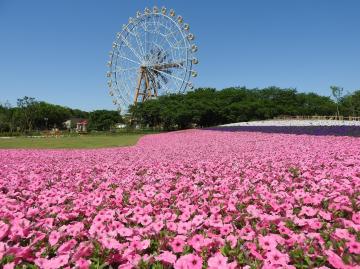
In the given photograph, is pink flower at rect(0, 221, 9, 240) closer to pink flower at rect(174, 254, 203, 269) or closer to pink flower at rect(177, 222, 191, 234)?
pink flower at rect(177, 222, 191, 234)

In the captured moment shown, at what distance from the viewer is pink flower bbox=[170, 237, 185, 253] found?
2.62 m

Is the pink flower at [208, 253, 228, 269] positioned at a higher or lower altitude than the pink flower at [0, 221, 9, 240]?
lower

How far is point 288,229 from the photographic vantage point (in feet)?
9.53

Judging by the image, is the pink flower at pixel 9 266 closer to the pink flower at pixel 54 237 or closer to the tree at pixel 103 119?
the pink flower at pixel 54 237

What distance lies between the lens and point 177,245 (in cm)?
268

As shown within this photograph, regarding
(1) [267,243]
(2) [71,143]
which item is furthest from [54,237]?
A: (2) [71,143]

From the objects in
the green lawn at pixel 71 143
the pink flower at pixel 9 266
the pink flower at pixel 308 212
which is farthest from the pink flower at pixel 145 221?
the green lawn at pixel 71 143

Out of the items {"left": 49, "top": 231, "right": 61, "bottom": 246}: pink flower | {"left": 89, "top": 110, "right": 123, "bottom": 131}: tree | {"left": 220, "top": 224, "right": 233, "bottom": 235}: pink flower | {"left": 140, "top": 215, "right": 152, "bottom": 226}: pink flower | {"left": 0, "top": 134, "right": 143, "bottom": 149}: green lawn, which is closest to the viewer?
{"left": 49, "top": 231, "right": 61, "bottom": 246}: pink flower

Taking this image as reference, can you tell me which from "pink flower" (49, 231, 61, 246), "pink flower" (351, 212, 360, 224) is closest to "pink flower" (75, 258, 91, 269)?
"pink flower" (49, 231, 61, 246)

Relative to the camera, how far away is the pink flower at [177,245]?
8.59 ft

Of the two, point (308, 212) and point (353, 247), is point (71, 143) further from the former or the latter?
point (353, 247)

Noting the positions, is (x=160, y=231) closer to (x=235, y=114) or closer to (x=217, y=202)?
(x=217, y=202)

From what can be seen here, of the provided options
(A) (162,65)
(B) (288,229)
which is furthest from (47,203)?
(A) (162,65)

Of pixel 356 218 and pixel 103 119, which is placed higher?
pixel 103 119
